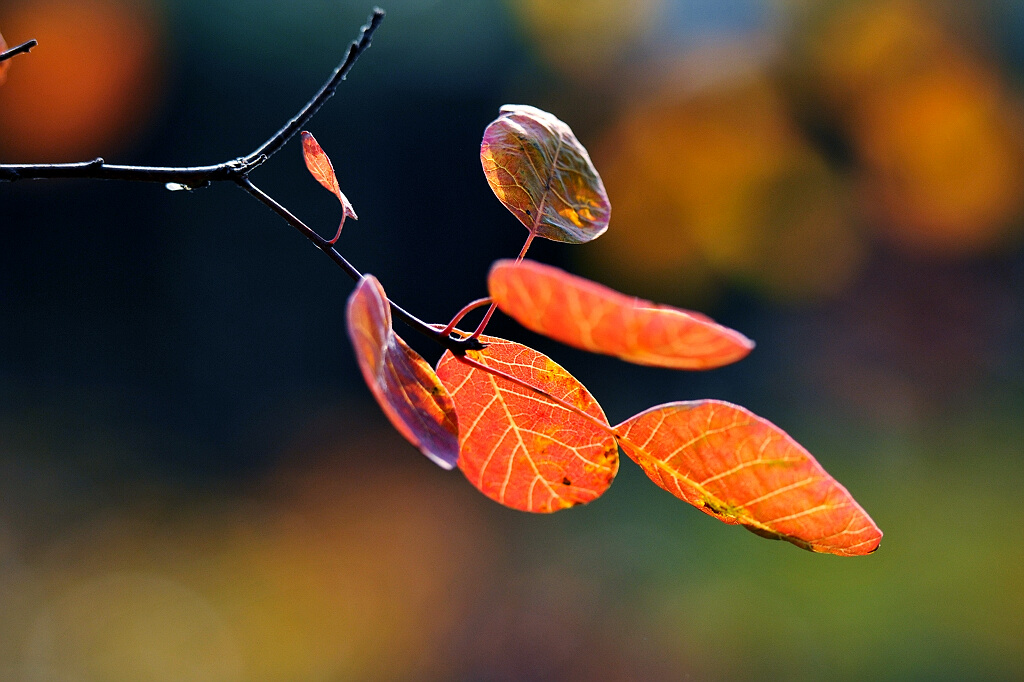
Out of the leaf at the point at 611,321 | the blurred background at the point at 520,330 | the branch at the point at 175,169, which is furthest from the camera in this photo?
the blurred background at the point at 520,330

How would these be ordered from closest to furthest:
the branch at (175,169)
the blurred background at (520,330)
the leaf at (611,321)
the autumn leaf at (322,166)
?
1. the leaf at (611,321)
2. the branch at (175,169)
3. the autumn leaf at (322,166)
4. the blurred background at (520,330)

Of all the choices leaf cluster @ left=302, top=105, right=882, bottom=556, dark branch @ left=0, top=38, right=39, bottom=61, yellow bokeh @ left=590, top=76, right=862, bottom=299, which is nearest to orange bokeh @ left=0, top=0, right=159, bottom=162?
yellow bokeh @ left=590, top=76, right=862, bottom=299

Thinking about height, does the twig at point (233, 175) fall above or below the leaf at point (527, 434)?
above

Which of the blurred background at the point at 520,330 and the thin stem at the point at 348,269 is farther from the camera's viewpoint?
the blurred background at the point at 520,330

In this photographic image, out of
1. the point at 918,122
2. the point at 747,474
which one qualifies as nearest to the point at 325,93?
the point at 747,474

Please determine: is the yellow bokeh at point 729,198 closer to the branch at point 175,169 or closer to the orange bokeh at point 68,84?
the orange bokeh at point 68,84

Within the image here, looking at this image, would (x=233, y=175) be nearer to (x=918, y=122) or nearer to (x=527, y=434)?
(x=527, y=434)

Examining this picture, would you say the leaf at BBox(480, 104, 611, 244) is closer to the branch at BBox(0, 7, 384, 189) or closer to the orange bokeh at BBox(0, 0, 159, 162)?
the branch at BBox(0, 7, 384, 189)

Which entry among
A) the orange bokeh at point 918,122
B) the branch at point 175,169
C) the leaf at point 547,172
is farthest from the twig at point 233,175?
the orange bokeh at point 918,122
